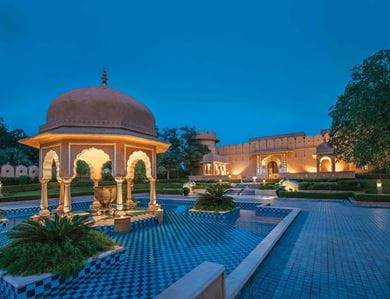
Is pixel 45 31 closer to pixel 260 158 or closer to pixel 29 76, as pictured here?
pixel 29 76

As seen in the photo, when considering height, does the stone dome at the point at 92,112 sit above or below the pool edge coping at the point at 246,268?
above

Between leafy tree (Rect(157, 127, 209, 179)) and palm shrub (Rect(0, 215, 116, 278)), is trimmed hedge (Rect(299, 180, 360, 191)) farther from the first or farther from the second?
palm shrub (Rect(0, 215, 116, 278))

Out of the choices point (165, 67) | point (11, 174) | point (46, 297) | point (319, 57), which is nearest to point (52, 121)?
point (46, 297)

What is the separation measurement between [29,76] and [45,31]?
19.1 meters

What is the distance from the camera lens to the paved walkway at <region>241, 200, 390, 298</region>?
3578 millimetres

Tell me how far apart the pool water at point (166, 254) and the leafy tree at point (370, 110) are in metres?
6.70

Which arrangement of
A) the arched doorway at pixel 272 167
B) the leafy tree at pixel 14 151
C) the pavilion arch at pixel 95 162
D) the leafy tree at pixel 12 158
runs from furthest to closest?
the arched doorway at pixel 272 167 → the leafy tree at pixel 14 151 → the leafy tree at pixel 12 158 → the pavilion arch at pixel 95 162

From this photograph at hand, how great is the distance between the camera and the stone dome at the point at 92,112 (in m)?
8.33

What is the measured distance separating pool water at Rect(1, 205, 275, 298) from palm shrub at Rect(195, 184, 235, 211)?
3.64 ft

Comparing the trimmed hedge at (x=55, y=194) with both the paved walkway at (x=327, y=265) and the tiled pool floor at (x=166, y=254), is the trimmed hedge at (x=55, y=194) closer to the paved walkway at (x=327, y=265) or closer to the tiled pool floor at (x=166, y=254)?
the tiled pool floor at (x=166, y=254)

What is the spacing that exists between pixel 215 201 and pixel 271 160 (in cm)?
2379

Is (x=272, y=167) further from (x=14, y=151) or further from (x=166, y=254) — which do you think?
(x=14, y=151)

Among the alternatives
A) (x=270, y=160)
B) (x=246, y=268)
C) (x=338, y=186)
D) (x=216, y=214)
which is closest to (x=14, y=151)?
(x=216, y=214)

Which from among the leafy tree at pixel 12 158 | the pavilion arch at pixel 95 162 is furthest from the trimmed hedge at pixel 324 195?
the leafy tree at pixel 12 158
